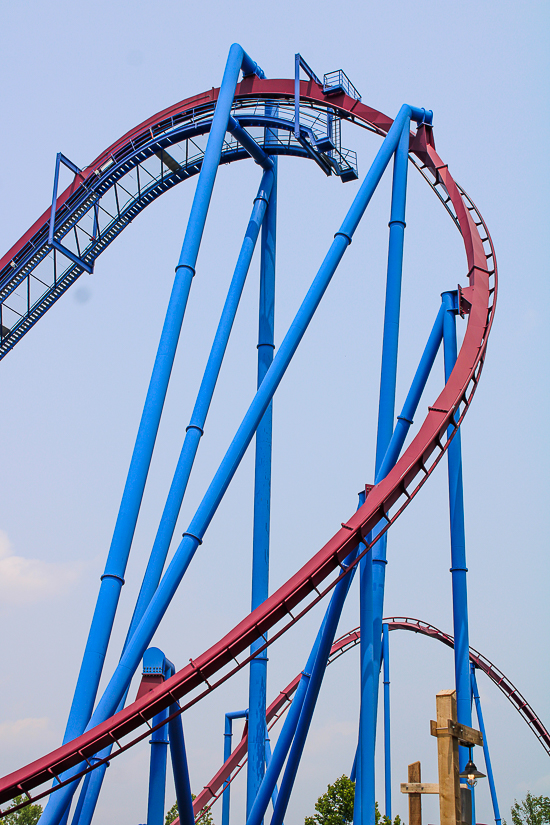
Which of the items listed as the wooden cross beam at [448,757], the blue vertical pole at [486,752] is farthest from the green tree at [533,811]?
the wooden cross beam at [448,757]

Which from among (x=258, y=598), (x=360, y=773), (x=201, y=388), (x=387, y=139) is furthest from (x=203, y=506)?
(x=387, y=139)

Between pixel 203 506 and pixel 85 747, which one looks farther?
pixel 203 506

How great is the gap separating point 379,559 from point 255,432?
8.19 ft

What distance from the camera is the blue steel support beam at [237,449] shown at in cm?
773

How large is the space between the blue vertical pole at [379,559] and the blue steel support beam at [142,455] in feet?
7.82

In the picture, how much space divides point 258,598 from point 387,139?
20.5 ft

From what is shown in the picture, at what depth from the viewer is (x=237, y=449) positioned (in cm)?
940

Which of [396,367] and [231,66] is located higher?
[231,66]

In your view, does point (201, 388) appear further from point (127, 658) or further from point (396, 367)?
point (127, 658)

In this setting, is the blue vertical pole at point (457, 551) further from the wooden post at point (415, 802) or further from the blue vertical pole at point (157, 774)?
the blue vertical pole at point (157, 774)

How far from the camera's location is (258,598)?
10844 millimetres

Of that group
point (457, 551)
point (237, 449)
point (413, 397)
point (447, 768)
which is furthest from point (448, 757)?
point (413, 397)

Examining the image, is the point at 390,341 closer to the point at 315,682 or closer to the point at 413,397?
the point at 413,397

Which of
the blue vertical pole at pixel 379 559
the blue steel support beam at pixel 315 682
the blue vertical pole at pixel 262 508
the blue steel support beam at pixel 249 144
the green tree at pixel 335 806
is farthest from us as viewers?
the green tree at pixel 335 806
